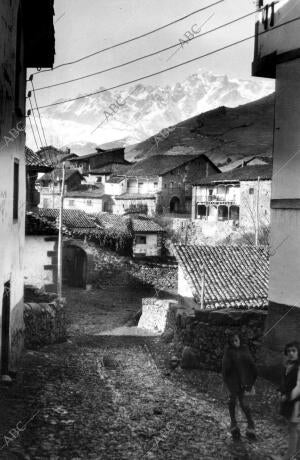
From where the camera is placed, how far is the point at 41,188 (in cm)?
6425

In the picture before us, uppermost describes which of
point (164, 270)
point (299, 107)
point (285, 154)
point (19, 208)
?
point (299, 107)

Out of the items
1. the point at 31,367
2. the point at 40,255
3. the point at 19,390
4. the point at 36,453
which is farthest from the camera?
the point at 40,255

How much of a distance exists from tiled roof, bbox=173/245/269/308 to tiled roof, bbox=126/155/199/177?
138 ft

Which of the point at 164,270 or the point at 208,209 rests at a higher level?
the point at 208,209

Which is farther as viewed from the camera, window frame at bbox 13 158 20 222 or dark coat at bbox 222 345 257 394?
window frame at bbox 13 158 20 222

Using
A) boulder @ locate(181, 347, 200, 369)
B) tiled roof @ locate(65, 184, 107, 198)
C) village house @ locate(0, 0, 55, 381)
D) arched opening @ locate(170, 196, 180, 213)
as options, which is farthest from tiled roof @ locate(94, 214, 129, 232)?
boulder @ locate(181, 347, 200, 369)

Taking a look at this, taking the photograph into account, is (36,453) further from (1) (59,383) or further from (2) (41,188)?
(2) (41,188)

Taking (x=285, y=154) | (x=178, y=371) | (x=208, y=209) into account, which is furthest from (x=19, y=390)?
(x=208, y=209)

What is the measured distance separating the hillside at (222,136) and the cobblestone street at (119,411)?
3541 inches

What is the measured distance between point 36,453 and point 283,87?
8.76 metres

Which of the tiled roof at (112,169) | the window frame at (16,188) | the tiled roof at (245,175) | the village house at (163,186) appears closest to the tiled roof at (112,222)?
the tiled roof at (245,175)

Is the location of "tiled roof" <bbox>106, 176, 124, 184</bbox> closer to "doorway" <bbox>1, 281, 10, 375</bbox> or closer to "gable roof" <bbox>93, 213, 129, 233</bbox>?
"gable roof" <bbox>93, 213, 129, 233</bbox>

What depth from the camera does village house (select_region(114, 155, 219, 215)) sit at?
A: 6294cm

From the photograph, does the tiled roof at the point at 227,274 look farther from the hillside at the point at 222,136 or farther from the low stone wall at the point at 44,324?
the hillside at the point at 222,136
